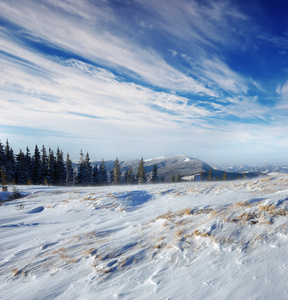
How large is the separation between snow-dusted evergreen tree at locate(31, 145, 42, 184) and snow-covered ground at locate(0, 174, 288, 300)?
43935 mm

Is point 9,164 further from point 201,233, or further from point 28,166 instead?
point 201,233

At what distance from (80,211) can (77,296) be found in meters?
6.28

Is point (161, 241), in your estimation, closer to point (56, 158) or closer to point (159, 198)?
point (159, 198)

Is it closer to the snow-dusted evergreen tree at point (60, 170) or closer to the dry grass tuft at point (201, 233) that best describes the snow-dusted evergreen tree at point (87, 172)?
the snow-dusted evergreen tree at point (60, 170)

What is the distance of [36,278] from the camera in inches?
173

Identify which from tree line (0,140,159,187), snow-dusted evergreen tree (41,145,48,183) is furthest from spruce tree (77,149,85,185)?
snow-dusted evergreen tree (41,145,48,183)

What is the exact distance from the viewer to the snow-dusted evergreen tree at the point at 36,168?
45.3 metres

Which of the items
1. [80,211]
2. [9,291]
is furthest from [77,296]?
[80,211]

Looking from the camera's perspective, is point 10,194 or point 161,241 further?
point 10,194

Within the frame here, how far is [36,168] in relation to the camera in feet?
154

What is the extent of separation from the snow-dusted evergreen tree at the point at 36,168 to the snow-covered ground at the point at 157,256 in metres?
43.9

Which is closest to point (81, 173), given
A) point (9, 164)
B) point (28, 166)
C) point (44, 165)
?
point (44, 165)

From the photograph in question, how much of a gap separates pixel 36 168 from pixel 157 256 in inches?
2069

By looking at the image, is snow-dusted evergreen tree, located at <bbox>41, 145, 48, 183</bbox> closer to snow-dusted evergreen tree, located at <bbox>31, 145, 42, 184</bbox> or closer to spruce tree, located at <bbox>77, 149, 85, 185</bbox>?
snow-dusted evergreen tree, located at <bbox>31, 145, 42, 184</bbox>
